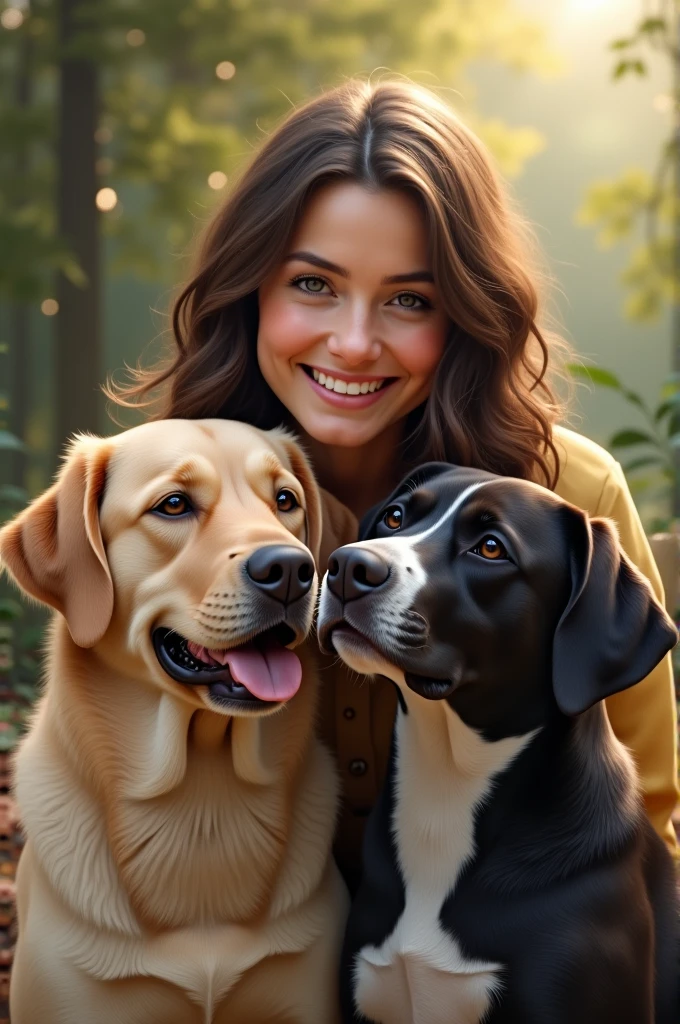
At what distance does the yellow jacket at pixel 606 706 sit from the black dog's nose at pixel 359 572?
0.80 metres

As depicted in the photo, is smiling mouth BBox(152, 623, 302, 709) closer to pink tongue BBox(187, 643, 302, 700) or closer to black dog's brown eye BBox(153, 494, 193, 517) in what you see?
pink tongue BBox(187, 643, 302, 700)

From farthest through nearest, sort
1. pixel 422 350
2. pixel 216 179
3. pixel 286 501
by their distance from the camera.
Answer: pixel 216 179 → pixel 422 350 → pixel 286 501

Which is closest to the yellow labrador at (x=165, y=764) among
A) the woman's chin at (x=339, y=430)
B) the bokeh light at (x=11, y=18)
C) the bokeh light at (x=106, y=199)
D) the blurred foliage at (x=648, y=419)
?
the woman's chin at (x=339, y=430)

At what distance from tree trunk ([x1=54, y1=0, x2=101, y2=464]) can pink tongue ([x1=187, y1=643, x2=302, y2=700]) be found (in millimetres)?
6498

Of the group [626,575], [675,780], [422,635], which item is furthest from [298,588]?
[675,780]

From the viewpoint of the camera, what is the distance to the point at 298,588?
264cm

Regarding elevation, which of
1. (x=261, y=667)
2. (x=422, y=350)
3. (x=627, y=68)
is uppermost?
(x=627, y=68)

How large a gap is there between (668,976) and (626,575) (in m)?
0.93

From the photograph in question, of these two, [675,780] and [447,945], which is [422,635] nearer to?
[447,945]

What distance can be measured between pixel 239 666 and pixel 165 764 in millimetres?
344

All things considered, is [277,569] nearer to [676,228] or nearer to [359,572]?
[359,572]

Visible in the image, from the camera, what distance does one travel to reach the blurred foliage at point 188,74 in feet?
30.9

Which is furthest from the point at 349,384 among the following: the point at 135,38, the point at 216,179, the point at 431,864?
the point at 135,38

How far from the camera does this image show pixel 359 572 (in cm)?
249
